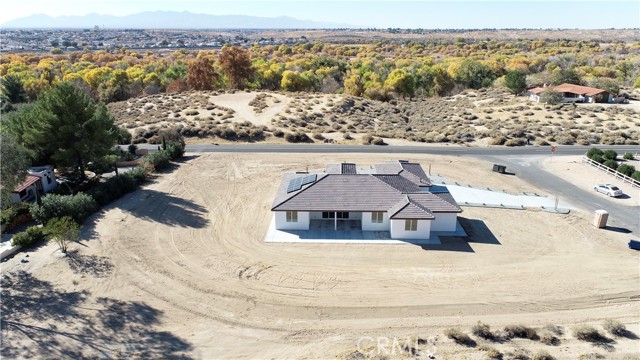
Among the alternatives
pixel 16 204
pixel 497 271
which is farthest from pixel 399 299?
pixel 16 204

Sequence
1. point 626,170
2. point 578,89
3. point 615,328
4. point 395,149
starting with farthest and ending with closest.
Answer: point 578,89 < point 395,149 < point 626,170 < point 615,328

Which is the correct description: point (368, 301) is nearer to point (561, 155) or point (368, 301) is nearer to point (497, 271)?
point (497, 271)

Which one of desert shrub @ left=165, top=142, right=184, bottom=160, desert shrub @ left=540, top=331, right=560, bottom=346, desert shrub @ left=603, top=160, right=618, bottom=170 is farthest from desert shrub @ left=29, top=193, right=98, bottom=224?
desert shrub @ left=603, top=160, right=618, bottom=170

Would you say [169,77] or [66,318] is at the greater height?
[169,77]

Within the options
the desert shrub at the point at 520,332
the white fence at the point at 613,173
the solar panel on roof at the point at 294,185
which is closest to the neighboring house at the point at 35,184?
the solar panel on roof at the point at 294,185

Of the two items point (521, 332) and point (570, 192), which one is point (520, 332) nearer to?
point (521, 332)

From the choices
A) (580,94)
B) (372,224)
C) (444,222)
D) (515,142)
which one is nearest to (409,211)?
(372,224)

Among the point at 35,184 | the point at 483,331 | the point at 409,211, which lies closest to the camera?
the point at 483,331

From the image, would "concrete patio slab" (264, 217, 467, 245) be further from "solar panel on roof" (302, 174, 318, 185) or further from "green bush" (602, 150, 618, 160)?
"green bush" (602, 150, 618, 160)
